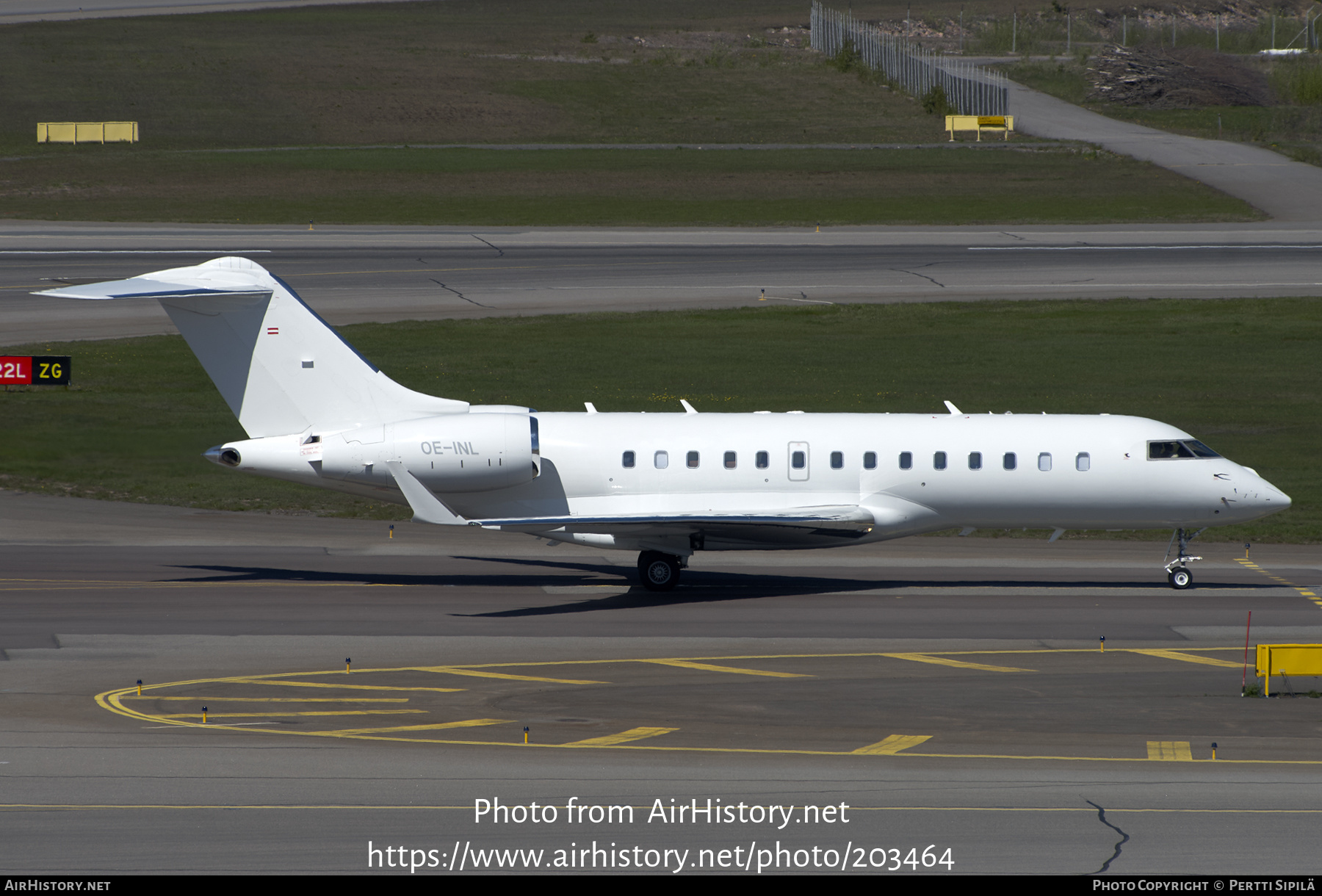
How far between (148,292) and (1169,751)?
64.5ft

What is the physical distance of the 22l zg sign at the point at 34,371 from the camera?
4578cm

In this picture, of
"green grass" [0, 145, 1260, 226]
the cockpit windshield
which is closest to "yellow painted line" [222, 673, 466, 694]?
the cockpit windshield

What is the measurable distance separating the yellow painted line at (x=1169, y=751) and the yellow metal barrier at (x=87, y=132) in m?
90.7

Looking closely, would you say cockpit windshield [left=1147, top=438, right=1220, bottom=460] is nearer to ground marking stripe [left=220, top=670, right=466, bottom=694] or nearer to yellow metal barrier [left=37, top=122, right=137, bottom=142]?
ground marking stripe [left=220, top=670, right=466, bottom=694]

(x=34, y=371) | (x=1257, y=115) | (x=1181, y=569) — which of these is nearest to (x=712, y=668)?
(x=1181, y=569)

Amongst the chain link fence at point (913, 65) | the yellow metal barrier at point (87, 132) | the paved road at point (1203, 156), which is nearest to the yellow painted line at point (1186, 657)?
the paved road at point (1203, 156)

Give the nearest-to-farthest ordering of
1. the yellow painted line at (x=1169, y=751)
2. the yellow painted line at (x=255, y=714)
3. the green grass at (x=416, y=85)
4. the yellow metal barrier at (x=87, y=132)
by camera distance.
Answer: the yellow painted line at (x=1169, y=751)
the yellow painted line at (x=255, y=714)
the yellow metal barrier at (x=87, y=132)
the green grass at (x=416, y=85)

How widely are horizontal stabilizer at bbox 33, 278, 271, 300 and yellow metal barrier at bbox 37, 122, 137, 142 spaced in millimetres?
74437

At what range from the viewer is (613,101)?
11362 cm

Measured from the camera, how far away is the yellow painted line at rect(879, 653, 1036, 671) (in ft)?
78.4

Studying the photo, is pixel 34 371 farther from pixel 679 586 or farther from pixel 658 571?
pixel 658 571

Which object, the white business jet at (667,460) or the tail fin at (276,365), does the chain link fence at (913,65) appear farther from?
the tail fin at (276,365)

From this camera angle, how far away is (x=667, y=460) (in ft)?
97.3

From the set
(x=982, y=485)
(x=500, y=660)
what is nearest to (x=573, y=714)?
(x=500, y=660)
